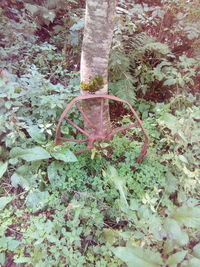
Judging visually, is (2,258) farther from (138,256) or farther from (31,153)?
(138,256)

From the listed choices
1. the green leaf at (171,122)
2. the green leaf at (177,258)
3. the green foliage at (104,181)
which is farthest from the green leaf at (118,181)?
the green leaf at (171,122)

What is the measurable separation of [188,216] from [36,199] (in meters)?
1.19

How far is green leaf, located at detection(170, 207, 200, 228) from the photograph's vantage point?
4.97 feet

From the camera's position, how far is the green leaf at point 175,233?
1524 mm

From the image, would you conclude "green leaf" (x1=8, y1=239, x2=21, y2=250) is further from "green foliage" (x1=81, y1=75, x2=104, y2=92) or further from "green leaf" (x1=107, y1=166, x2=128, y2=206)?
"green foliage" (x1=81, y1=75, x2=104, y2=92)

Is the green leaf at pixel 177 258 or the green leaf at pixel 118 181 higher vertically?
the green leaf at pixel 118 181

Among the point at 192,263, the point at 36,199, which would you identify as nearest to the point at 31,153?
the point at 36,199

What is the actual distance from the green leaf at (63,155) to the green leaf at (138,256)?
78 centimetres

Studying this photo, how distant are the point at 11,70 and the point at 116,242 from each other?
2143 mm

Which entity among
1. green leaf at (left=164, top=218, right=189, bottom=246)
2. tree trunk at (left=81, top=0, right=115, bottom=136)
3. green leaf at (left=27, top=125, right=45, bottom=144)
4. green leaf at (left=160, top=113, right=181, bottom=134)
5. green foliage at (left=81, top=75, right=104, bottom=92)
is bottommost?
green leaf at (left=164, top=218, right=189, bottom=246)

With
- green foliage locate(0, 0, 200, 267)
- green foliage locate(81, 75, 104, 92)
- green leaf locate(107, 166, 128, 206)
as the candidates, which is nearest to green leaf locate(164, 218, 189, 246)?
green foliage locate(0, 0, 200, 267)

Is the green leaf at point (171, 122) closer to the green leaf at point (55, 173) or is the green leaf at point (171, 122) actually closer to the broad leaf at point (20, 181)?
the green leaf at point (55, 173)

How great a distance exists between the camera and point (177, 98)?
2.46 m

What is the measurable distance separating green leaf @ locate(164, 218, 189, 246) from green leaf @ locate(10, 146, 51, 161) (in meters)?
1.08
